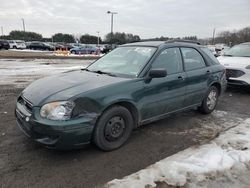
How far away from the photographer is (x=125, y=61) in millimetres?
4930

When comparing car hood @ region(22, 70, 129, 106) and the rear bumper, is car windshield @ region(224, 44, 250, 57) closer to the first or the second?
car hood @ region(22, 70, 129, 106)

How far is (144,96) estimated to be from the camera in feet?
14.4

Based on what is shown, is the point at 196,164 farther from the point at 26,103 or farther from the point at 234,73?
the point at 234,73

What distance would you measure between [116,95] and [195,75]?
214 centimetres

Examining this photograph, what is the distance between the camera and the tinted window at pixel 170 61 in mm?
4798

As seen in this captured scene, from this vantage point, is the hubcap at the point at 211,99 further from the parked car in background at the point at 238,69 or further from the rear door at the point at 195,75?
the parked car in background at the point at 238,69

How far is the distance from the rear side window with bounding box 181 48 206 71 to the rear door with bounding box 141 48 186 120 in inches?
7.5

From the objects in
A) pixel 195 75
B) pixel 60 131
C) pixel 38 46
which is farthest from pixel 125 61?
pixel 38 46

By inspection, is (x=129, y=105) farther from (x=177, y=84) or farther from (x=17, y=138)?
(x=17, y=138)

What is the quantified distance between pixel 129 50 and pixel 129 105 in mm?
1382

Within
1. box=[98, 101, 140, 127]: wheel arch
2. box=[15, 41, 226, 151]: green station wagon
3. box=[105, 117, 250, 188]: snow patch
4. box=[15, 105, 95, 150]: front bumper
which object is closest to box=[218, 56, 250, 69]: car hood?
box=[15, 41, 226, 151]: green station wagon

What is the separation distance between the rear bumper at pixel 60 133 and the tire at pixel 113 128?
0.20 m

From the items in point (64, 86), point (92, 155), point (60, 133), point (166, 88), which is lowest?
point (92, 155)

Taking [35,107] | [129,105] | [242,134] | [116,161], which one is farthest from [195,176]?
[35,107]
